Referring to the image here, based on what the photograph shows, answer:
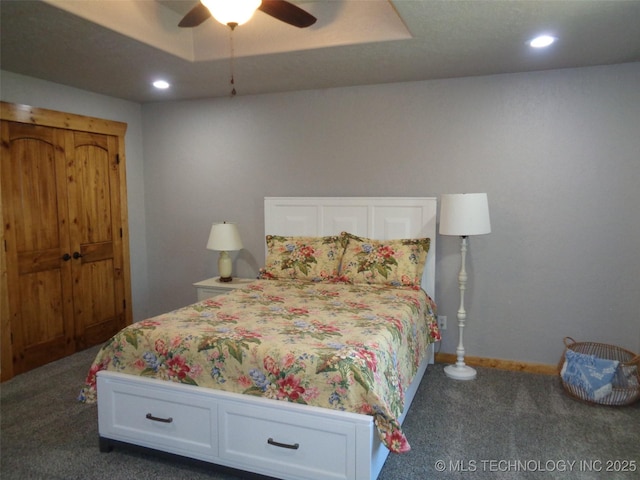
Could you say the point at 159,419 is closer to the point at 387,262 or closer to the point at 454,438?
the point at 454,438

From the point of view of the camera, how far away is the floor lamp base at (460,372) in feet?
11.6

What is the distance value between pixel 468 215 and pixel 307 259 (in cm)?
133

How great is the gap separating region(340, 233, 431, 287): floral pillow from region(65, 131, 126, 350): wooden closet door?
2366 mm

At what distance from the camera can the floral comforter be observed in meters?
2.08

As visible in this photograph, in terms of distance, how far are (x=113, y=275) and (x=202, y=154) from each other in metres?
1.49

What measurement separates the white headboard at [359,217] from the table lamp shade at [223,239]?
334mm

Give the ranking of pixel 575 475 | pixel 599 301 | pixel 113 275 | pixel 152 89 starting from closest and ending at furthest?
pixel 575 475 < pixel 599 301 < pixel 152 89 < pixel 113 275

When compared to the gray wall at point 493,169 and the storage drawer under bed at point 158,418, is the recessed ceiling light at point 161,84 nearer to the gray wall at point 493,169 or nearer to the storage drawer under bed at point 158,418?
the gray wall at point 493,169

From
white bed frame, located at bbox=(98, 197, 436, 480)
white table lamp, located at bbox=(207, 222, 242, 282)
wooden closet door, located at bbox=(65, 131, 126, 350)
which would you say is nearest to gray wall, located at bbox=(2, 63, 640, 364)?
white table lamp, located at bbox=(207, 222, 242, 282)

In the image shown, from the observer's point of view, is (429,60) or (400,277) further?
(400,277)

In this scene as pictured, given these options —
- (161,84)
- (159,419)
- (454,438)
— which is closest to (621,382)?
(454,438)

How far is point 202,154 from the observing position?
467 cm

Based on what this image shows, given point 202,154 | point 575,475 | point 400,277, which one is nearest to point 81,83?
point 202,154

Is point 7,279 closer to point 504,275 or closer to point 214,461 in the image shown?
point 214,461
